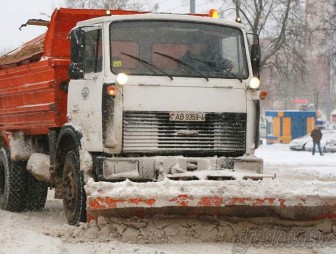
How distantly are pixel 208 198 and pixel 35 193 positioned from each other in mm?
5206

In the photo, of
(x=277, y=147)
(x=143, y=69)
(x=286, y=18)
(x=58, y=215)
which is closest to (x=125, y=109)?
(x=143, y=69)

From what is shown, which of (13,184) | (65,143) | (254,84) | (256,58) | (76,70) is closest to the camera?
(254,84)

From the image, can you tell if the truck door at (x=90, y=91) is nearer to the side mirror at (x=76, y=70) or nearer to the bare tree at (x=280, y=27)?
the side mirror at (x=76, y=70)

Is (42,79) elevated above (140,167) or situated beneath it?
elevated above

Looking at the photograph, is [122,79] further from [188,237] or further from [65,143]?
[188,237]

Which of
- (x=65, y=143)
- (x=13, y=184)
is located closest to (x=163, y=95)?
(x=65, y=143)

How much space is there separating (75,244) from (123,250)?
704mm

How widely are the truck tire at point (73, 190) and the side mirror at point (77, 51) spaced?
0.97 m

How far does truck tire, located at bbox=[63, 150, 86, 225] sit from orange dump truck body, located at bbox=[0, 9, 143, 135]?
84 cm

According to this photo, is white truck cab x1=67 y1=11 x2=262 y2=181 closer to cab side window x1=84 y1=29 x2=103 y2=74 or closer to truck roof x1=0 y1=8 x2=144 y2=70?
cab side window x1=84 y1=29 x2=103 y2=74

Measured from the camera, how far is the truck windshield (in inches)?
339

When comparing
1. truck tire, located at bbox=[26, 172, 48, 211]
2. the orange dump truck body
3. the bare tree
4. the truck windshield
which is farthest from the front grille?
the bare tree

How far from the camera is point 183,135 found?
855 cm

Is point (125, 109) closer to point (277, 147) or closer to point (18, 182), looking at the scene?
point (18, 182)
